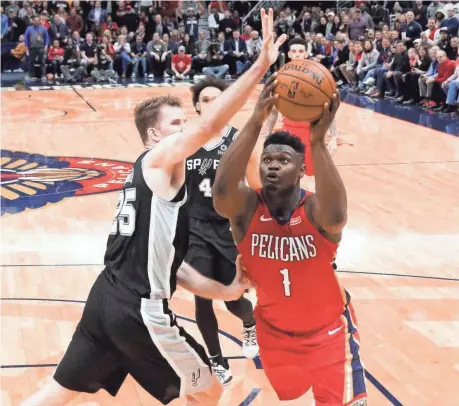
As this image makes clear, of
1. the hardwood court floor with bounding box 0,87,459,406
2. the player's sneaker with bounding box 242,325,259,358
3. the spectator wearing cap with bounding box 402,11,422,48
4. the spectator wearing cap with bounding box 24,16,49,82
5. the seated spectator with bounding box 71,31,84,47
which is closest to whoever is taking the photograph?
the hardwood court floor with bounding box 0,87,459,406

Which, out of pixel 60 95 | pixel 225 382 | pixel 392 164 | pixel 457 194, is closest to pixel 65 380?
pixel 225 382

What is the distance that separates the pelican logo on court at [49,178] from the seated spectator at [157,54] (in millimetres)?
12303

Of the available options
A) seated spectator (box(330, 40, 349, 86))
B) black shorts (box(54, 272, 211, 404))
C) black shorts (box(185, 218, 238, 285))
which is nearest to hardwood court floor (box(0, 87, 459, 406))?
black shorts (box(185, 218, 238, 285))

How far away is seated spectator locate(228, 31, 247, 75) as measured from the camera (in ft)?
78.1

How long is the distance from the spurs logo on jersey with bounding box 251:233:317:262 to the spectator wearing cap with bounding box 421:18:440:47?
15039 mm

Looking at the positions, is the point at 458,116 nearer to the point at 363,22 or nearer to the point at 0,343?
the point at 363,22

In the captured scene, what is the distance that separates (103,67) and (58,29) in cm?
203

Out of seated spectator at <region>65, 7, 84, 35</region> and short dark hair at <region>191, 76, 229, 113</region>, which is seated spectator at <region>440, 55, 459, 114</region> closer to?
short dark hair at <region>191, 76, 229, 113</region>

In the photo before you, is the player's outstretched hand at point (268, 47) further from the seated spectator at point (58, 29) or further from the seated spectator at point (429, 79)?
the seated spectator at point (58, 29)

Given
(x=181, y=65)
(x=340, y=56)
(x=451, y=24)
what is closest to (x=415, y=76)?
(x=451, y=24)

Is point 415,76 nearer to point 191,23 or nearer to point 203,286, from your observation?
point 191,23

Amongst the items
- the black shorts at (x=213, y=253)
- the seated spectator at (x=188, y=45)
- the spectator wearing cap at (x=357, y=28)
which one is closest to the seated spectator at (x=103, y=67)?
the seated spectator at (x=188, y=45)

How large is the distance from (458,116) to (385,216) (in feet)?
25.9

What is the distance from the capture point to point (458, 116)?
1542 centimetres
